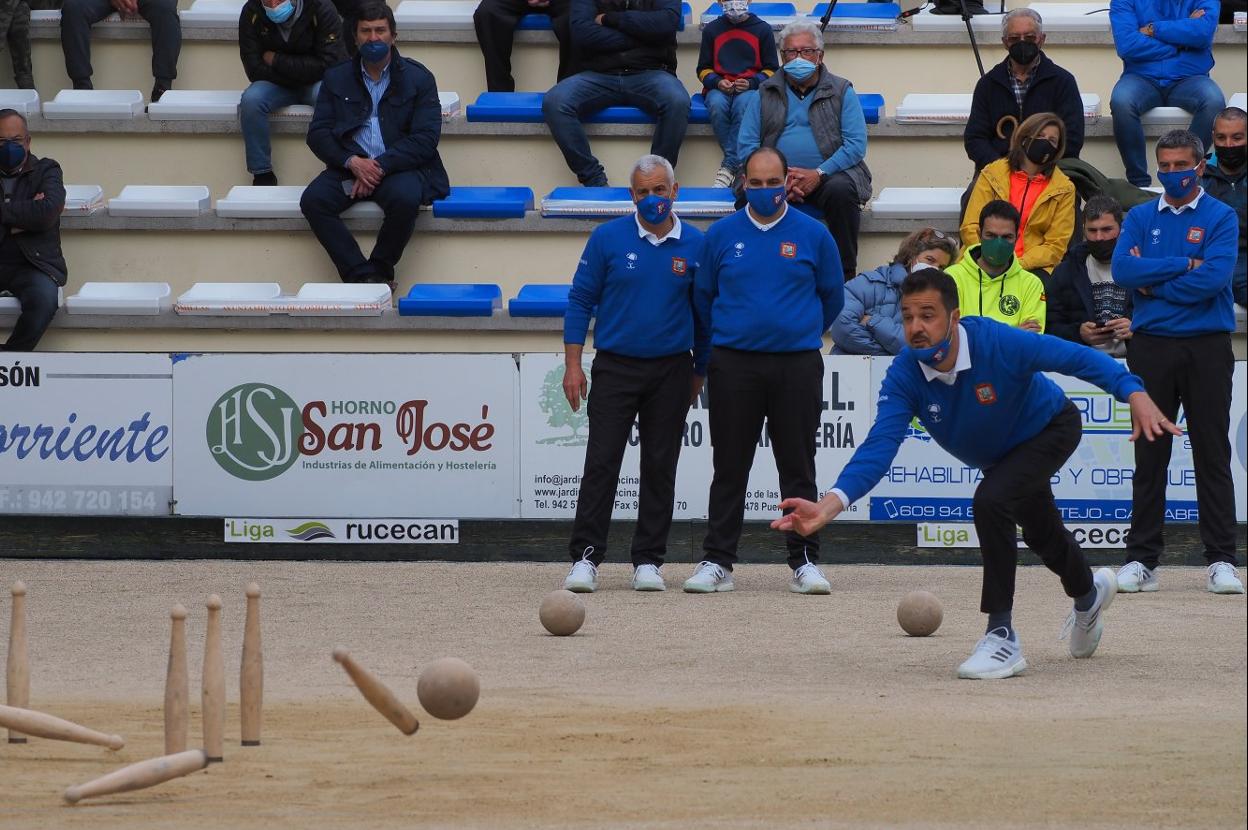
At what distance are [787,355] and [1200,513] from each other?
2777 mm

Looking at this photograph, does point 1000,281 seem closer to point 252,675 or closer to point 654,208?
point 654,208

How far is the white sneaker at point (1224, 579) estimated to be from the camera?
1093 cm

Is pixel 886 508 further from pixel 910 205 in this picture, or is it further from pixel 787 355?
pixel 910 205

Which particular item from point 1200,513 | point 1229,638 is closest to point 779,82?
point 1200,513

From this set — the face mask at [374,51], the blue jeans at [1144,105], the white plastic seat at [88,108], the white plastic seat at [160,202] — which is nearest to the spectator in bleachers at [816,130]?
the blue jeans at [1144,105]

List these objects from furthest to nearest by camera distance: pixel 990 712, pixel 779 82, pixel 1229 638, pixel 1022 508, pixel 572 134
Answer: pixel 572 134
pixel 779 82
pixel 1229 638
pixel 1022 508
pixel 990 712

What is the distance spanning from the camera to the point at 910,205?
49.9ft

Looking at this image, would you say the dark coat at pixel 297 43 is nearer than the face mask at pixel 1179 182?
No

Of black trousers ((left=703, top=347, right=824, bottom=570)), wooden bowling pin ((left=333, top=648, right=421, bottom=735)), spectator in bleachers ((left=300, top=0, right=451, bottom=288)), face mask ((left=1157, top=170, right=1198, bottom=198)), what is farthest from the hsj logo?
wooden bowling pin ((left=333, top=648, right=421, bottom=735))

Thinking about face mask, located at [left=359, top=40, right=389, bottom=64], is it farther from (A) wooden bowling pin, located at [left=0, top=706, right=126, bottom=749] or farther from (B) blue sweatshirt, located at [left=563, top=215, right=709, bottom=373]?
(A) wooden bowling pin, located at [left=0, top=706, right=126, bottom=749]

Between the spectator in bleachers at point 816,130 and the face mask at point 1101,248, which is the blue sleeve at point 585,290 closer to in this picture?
the spectator in bleachers at point 816,130

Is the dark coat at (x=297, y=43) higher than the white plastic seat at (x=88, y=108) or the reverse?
higher

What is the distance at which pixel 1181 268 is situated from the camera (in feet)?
35.3

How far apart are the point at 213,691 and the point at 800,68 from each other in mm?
9426
